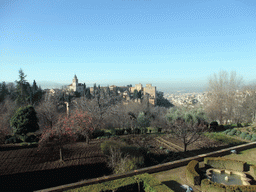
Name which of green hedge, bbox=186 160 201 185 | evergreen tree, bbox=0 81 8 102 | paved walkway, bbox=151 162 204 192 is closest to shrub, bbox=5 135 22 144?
paved walkway, bbox=151 162 204 192

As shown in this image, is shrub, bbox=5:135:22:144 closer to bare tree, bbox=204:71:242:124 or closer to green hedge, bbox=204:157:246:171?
green hedge, bbox=204:157:246:171

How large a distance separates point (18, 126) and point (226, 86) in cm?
2876

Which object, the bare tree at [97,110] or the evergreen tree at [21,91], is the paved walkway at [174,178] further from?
the evergreen tree at [21,91]

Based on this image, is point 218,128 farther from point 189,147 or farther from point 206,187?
point 206,187

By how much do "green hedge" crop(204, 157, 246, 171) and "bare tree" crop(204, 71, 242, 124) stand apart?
64.9 feet

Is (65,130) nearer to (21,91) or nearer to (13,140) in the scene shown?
(13,140)

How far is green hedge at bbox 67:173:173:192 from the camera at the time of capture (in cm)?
615

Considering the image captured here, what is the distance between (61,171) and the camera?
373 inches

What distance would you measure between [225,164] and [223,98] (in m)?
20.8

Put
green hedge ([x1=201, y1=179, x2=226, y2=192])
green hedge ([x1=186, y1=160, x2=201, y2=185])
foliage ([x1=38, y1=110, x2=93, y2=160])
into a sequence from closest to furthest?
green hedge ([x1=201, y1=179, x2=226, y2=192]) < green hedge ([x1=186, y1=160, x2=201, y2=185]) < foliage ([x1=38, y1=110, x2=93, y2=160])

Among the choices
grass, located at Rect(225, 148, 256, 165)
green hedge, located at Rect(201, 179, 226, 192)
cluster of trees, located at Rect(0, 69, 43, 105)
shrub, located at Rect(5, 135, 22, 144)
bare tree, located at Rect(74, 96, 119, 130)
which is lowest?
grass, located at Rect(225, 148, 256, 165)

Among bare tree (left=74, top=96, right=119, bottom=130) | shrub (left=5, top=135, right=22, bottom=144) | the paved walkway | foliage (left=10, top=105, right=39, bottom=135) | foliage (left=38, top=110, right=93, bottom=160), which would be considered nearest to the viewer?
the paved walkway

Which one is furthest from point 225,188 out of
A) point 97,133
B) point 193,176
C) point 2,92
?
point 2,92

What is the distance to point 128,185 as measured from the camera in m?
6.55
